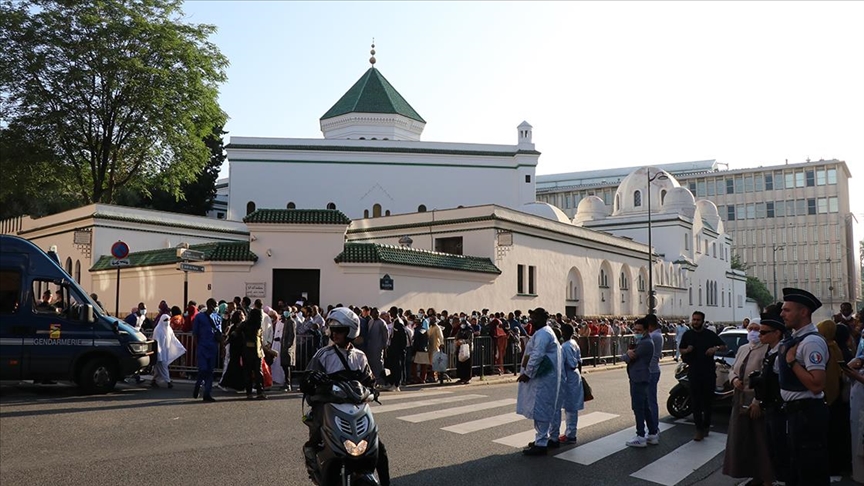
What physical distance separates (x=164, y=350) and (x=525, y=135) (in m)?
43.4

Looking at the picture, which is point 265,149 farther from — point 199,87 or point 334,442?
point 334,442

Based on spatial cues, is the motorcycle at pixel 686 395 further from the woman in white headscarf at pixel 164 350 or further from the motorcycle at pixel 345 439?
the woman in white headscarf at pixel 164 350

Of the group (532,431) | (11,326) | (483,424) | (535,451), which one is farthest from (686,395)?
(11,326)

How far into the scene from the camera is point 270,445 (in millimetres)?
9484

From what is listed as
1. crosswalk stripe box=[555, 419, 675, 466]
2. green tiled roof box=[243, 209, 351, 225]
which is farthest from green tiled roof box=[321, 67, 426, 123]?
crosswalk stripe box=[555, 419, 675, 466]

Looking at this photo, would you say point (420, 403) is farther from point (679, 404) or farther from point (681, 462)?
point (681, 462)

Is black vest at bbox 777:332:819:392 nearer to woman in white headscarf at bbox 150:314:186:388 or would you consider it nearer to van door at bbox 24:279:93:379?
van door at bbox 24:279:93:379

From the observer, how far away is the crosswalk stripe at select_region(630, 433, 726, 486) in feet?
27.3

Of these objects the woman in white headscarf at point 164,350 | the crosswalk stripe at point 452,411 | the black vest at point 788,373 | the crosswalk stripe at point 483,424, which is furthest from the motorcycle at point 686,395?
the woman in white headscarf at point 164,350

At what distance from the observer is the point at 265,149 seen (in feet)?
171

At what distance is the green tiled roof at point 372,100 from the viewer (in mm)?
58094

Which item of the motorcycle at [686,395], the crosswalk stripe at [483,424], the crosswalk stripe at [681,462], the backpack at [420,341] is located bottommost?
the crosswalk stripe at [681,462]

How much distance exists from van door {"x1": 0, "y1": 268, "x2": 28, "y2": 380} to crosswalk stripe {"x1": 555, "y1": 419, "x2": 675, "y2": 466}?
1016 centimetres

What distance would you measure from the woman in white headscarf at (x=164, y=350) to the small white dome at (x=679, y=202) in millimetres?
53390
